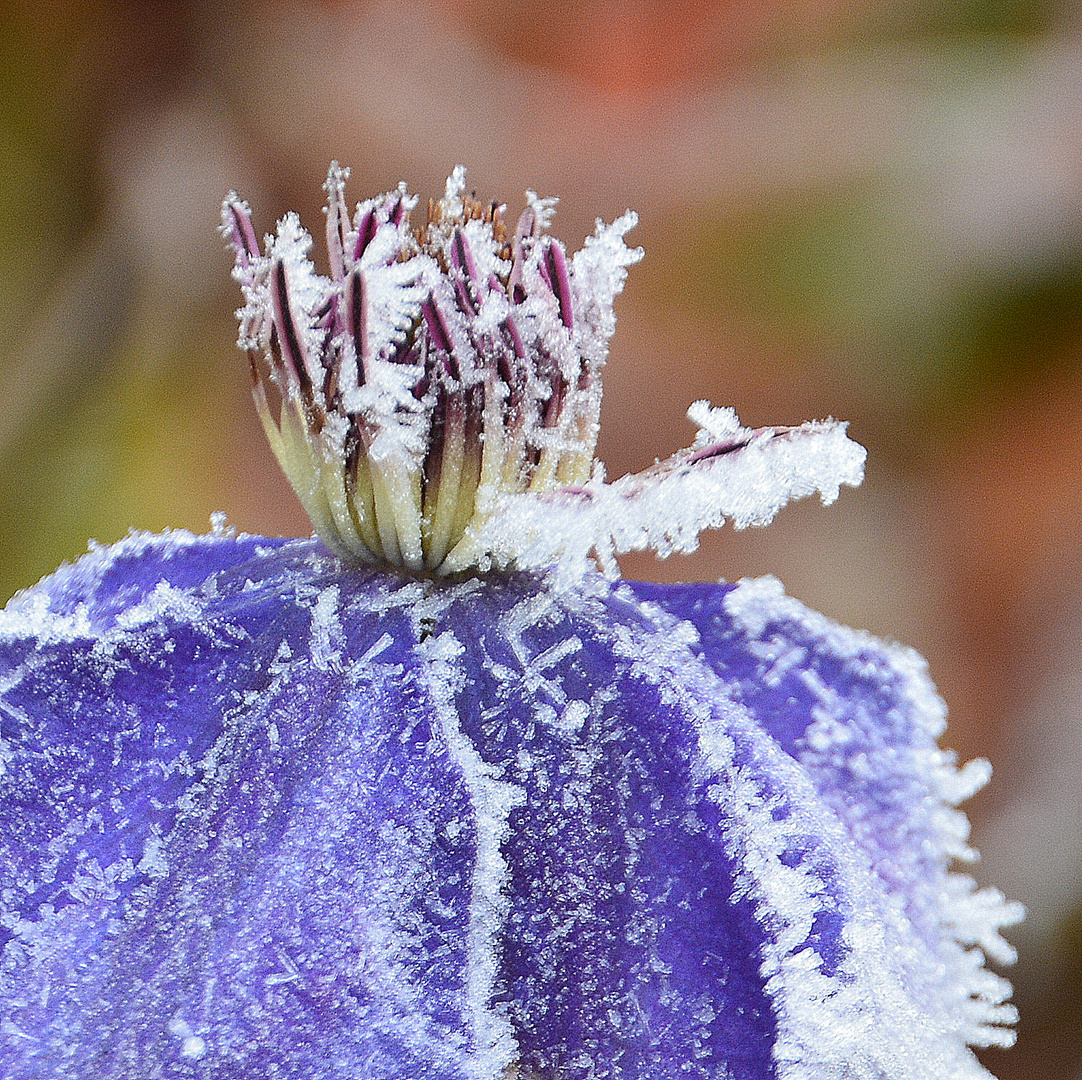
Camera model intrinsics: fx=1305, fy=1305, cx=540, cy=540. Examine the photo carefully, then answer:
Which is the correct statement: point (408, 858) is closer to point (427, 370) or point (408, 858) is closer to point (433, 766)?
point (433, 766)

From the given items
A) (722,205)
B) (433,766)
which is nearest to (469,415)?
(433,766)

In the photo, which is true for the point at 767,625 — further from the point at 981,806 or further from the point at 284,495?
the point at 981,806

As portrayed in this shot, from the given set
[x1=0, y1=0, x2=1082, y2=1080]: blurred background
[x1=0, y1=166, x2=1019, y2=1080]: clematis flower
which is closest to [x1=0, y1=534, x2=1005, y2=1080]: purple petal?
[x1=0, y1=166, x2=1019, y2=1080]: clematis flower

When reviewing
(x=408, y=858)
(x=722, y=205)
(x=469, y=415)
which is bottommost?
(x=408, y=858)

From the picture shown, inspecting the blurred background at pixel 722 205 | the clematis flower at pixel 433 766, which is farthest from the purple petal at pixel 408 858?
the blurred background at pixel 722 205

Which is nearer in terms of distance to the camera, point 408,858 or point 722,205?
point 408,858

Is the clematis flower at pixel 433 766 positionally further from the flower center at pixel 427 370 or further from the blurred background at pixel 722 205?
the blurred background at pixel 722 205

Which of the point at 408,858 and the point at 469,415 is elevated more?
the point at 469,415
